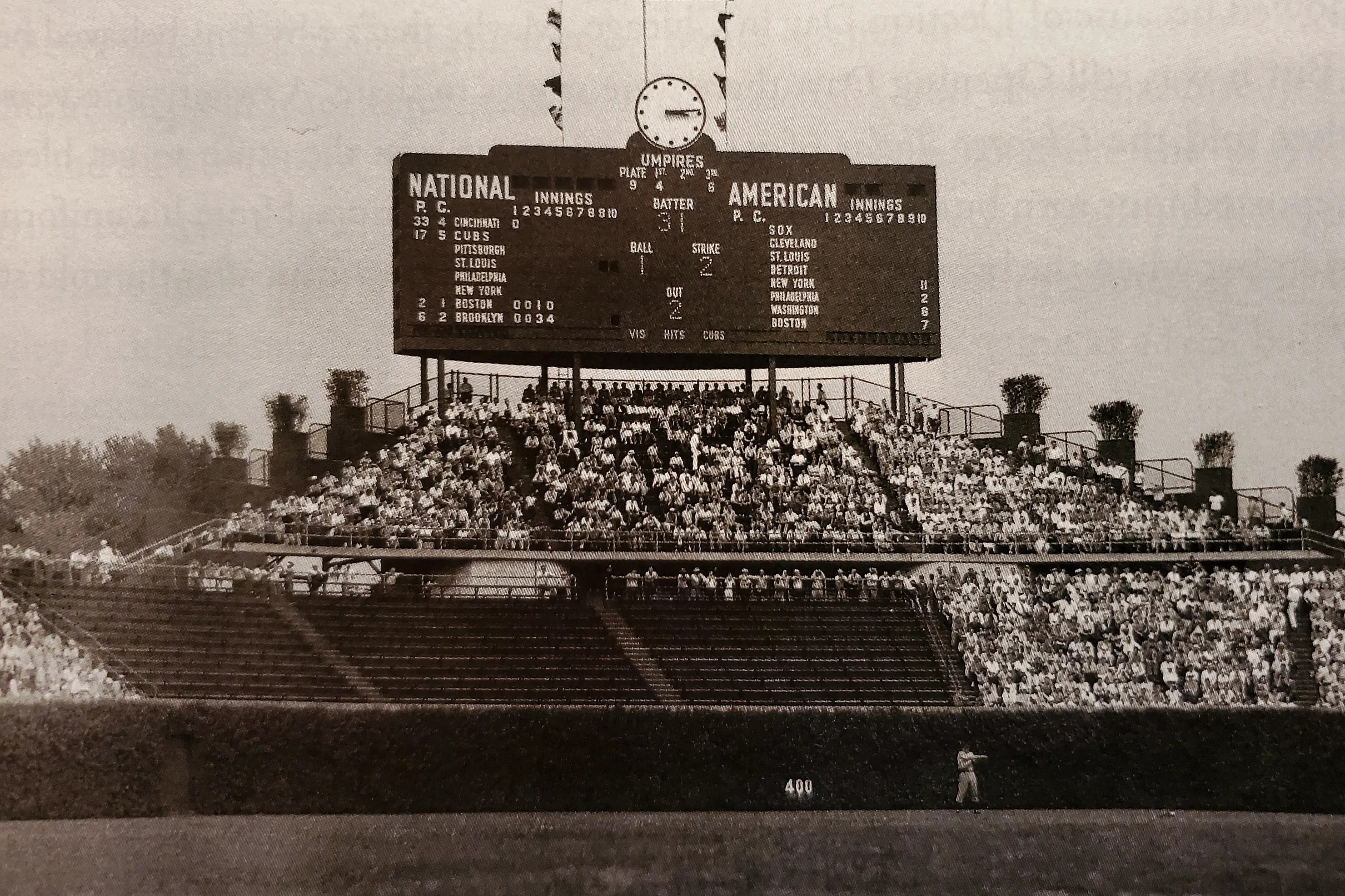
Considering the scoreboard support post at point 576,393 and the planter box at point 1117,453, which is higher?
the scoreboard support post at point 576,393

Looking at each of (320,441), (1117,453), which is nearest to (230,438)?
(320,441)

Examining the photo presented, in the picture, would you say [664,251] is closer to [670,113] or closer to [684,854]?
[670,113]

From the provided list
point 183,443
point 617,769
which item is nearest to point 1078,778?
point 617,769

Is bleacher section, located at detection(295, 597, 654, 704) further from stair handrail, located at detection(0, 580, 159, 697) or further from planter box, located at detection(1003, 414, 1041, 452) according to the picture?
planter box, located at detection(1003, 414, 1041, 452)

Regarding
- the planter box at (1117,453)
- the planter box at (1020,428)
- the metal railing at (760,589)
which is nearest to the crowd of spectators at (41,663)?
the metal railing at (760,589)

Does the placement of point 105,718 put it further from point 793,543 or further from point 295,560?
point 793,543

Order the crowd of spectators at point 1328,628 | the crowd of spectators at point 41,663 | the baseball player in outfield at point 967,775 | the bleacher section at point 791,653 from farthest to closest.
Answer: the bleacher section at point 791,653 < the crowd of spectators at point 1328,628 < the crowd of spectators at point 41,663 < the baseball player in outfield at point 967,775

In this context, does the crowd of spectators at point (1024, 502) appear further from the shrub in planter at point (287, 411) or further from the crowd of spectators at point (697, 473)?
the shrub in planter at point (287, 411)
